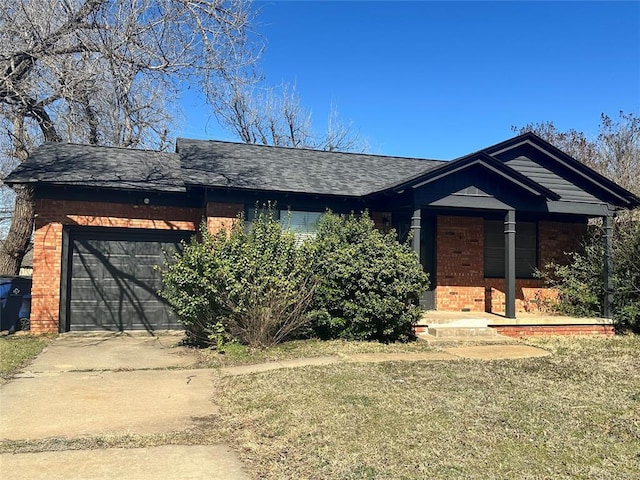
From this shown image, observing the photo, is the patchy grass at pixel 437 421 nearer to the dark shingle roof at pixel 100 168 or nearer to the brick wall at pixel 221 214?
the brick wall at pixel 221 214

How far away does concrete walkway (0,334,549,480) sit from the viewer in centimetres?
405

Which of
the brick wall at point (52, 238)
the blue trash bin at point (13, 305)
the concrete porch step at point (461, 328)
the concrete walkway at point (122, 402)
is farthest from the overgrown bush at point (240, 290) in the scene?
the blue trash bin at point (13, 305)

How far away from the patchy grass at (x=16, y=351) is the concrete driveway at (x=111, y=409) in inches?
7.4

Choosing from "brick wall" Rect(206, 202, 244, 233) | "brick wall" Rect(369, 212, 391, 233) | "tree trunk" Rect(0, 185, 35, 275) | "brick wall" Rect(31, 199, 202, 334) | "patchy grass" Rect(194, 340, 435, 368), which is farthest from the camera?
"tree trunk" Rect(0, 185, 35, 275)

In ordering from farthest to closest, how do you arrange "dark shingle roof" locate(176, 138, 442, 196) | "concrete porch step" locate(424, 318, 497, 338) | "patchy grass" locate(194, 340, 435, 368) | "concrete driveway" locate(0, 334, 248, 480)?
"dark shingle roof" locate(176, 138, 442, 196), "concrete porch step" locate(424, 318, 497, 338), "patchy grass" locate(194, 340, 435, 368), "concrete driveway" locate(0, 334, 248, 480)

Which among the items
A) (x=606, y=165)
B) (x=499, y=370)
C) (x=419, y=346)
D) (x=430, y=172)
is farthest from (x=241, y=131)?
(x=499, y=370)

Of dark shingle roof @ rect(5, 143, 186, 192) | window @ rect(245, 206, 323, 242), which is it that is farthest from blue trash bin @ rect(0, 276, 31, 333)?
window @ rect(245, 206, 323, 242)

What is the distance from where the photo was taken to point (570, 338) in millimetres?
10938

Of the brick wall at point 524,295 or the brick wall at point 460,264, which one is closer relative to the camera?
the brick wall at point 460,264

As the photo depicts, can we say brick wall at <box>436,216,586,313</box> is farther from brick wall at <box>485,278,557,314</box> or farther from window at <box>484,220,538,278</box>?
window at <box>484,220,538,278</box>

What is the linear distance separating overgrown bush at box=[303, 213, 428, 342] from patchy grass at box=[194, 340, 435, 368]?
0.33m

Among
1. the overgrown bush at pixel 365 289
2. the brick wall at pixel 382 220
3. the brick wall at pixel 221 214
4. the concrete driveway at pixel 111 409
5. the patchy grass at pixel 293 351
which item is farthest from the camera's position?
the brick wall at pixel 382 220

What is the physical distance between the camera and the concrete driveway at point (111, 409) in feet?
13.2

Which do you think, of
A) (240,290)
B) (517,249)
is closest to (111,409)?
(240,290)
